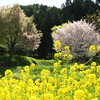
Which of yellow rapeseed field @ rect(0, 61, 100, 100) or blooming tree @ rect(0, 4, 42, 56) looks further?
blooming tree @ rect(0, 4, 42, 56)

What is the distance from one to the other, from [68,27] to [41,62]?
6.00 m

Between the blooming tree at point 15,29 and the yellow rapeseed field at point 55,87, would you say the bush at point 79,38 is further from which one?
the yellow rapeseed field at point 55,87

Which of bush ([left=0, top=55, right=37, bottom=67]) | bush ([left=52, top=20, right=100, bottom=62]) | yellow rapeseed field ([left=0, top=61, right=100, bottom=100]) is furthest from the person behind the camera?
bush ([left=0, top=55, right=37, bottom=67])

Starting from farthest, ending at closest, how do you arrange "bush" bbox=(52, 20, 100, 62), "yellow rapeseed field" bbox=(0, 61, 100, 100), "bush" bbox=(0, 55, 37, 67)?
"bush" bbox=(0, 55, 37, 67) → "bush" bbox=(52, 20, 100, 62) → "yellow rapeseed field" bbox=(0, 61, 100, 100)

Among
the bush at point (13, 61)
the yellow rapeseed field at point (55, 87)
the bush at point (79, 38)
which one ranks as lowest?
the yellow rapeseed field at point (55, 87)

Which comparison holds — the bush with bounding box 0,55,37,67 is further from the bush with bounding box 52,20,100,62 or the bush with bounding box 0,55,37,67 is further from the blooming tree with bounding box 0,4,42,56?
the bush with bounding box 52,20,100,62

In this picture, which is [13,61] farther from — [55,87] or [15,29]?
[55,87]

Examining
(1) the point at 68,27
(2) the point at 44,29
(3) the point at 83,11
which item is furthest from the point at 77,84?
(3) the point at 83,11

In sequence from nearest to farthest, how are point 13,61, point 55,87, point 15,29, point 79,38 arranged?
1. point 55,87
2. point 79,38
3. point 13,61
4. point 15,29

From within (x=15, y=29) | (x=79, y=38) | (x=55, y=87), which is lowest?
(x=55, y=87)

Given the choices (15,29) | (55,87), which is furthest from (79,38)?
(55,87)

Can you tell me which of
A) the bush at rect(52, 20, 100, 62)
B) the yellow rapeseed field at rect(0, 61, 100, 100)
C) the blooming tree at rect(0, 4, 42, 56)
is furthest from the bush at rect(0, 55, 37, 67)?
the yellow rapeseed field at rect(0, 61, 100, 100)

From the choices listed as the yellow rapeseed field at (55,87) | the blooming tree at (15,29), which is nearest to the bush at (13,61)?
the blooming tree at (15,29)

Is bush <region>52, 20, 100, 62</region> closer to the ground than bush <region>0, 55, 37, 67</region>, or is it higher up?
higher up
